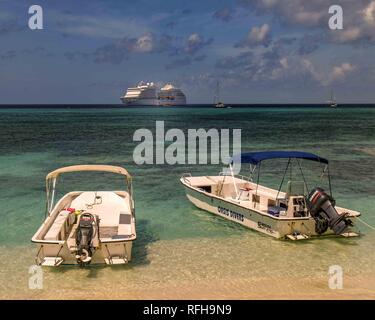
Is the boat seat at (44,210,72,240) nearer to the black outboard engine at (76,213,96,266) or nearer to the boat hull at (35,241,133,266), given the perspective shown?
the boat hull at (35,241,133,266)

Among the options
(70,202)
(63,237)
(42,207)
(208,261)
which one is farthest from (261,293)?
(42,207)

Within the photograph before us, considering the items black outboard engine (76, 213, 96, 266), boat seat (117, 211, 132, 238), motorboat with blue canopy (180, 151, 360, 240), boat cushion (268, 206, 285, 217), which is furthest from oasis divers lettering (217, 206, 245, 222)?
black outboard engine (76, 213, 96, 266)

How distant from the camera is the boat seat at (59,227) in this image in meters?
13.6

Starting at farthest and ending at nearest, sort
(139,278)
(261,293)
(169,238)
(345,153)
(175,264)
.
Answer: (345,153), (169,238), (175,264), (139,278), (261,293)

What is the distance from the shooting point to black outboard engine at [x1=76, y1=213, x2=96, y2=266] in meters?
12.3

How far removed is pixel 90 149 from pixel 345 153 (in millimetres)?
26843

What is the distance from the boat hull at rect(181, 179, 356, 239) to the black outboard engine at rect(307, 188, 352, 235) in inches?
10.2

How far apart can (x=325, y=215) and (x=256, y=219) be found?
2616mm

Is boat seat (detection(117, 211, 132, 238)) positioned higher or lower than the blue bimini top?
lower

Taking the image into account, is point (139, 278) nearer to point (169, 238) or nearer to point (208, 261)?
point (208, 261)

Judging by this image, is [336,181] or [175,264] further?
[336,181]

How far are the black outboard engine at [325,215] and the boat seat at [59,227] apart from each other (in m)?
8.79

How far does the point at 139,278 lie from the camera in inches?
490
